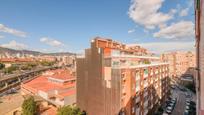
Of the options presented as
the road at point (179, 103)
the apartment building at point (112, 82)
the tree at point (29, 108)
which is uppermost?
the apartment building at point (112, 82)

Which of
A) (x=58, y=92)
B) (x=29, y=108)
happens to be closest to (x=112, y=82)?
(x=29, y=108)

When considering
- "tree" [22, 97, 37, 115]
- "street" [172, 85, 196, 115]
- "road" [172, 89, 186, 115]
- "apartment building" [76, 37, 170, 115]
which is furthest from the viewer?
"street" [172, 85, 196, 115]

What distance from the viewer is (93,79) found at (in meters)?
27.2

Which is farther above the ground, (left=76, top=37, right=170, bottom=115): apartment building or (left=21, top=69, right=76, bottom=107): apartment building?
(left=76, top=37, right=170, bottom=115): apartment building

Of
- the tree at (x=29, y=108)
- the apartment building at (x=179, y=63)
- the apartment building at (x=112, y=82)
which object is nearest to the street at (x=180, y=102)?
the apartment building at (x=112, y=82)

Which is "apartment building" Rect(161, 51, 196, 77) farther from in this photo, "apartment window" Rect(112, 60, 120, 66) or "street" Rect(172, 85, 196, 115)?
"apartment window" Rect(112, 60, 120, 66)

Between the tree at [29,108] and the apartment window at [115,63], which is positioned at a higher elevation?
the apartment window at [115,63]

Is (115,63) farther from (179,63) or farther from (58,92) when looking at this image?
(179,63)

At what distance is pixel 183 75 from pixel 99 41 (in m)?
61.2

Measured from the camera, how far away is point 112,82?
23547mm

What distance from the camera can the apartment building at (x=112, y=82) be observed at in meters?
23.3

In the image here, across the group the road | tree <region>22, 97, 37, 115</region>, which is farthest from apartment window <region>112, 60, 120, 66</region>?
the road

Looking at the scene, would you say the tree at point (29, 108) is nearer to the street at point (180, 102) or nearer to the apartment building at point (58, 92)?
the apartment building at point (58, 92)

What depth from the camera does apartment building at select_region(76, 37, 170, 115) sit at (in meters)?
23.3
